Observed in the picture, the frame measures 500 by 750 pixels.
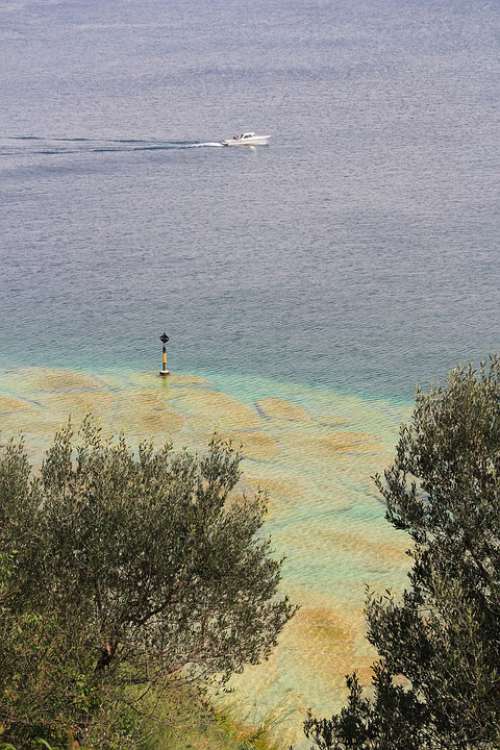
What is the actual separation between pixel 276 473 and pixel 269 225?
55060 millimetres

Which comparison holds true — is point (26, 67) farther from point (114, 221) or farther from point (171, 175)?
point (114, 221)

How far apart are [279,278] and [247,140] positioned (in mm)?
48385

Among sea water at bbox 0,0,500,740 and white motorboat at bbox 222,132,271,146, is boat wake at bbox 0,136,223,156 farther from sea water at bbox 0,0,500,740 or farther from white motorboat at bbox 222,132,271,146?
white motorboat at bbox 222,132,271,146

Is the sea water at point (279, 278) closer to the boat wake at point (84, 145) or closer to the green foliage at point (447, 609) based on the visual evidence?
the boat wake at point (84, 145)

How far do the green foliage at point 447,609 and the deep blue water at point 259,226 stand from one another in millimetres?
40986

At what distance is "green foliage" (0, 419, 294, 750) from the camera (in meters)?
24.6

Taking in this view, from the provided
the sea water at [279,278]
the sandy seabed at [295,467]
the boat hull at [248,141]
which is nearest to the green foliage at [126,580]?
the sandy seabed at [295,467]

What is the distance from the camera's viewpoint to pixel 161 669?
87.4 feet

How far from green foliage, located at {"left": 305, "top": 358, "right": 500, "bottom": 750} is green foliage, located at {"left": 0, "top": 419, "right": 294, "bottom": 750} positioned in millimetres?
4025

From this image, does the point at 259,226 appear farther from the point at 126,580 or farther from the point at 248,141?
the point at 126,580

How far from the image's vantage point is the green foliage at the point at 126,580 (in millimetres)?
24625

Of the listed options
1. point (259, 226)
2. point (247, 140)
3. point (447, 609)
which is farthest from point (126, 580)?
point (247, 140)

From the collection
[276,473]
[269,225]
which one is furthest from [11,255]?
[276,473]

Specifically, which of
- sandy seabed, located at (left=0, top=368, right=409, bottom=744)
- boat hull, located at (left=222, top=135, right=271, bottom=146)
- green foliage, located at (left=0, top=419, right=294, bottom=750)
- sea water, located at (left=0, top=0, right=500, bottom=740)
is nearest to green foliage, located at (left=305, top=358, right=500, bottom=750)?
green foliage, located at (left=0, top=419, right=294, bottom=750)
